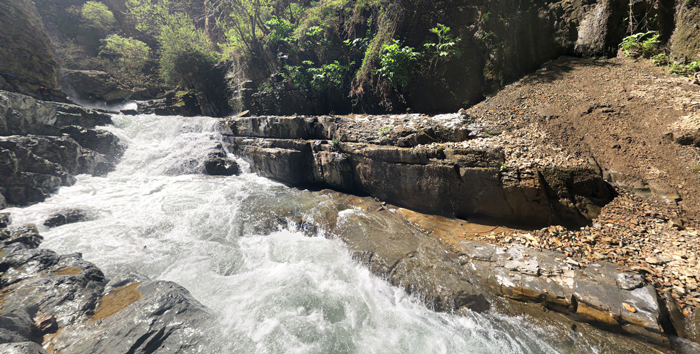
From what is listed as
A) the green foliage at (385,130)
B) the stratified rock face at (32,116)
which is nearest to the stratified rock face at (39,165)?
the stratified rock face at (32,116)

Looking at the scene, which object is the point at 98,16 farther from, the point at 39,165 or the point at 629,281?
the point at 629,281

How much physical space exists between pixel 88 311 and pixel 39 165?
31.5ft

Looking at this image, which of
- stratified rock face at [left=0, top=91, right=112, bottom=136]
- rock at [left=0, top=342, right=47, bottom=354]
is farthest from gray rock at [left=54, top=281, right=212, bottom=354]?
stratified rock face at [left=0, top=91, right=112, bottom=136]

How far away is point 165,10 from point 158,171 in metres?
19.2

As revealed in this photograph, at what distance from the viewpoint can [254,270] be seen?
4859mm

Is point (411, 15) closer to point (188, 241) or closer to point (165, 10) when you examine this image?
point (188, 241)

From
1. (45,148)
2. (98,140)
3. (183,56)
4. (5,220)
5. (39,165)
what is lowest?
(5,220)

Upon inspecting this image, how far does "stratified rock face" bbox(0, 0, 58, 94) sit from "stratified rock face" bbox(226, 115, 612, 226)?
46.8 ft

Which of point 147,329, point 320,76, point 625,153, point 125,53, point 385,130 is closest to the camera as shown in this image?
point 147,329

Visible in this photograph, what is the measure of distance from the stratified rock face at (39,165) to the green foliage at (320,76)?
10.1m

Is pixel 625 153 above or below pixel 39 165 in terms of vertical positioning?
below

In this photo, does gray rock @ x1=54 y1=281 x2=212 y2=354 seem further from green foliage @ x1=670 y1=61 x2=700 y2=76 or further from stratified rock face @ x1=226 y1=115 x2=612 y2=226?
green foliage @ x1=670 y1=61 x2=700 y2=76

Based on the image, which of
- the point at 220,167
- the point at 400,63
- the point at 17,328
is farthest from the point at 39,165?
the point at 400,63

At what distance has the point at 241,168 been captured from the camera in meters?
10.7
